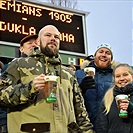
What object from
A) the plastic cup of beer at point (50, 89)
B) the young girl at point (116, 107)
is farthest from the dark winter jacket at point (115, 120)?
the plastic cup of beer at point (50, 89)

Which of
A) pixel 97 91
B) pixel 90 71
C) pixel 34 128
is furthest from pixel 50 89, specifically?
pixel 97 91

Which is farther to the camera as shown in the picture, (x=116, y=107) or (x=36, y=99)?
(x=116, y=107)

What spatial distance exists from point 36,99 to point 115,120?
1134 mm

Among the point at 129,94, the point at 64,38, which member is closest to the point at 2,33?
the point at 64,38

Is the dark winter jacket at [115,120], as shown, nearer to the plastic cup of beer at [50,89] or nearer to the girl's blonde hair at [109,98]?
the girl's blonde hair at [109,98]

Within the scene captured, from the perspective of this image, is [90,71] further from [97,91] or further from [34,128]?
[34,128]

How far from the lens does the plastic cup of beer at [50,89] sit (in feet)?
10.9

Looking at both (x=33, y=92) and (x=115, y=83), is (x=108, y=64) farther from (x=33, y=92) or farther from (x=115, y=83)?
(x=33, y=92)

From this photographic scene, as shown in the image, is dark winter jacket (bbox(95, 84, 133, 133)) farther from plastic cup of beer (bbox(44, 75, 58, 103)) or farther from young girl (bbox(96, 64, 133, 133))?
plastic cup of beer (bbox(44, 75, 58, 103))

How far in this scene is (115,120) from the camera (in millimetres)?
4340

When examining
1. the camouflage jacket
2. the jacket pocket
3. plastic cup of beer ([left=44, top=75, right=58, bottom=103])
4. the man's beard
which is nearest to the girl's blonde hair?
the camouflage jacket

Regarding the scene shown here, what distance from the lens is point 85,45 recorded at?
11.6m

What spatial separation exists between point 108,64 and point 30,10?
6.15 m

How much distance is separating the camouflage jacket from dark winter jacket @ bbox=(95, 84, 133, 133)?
46 centimetres
